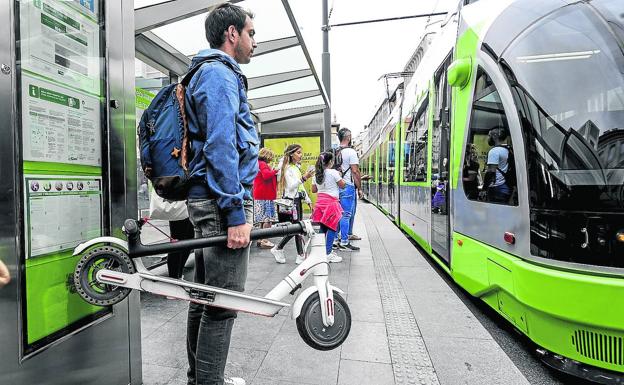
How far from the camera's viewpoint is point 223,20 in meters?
1.86

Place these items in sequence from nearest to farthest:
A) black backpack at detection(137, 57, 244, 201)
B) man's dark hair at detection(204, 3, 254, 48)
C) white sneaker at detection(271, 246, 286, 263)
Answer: black backpack at detection(137, 57, 244, 201) < man's dark hair at detection(204, 3, 254, 48) < white sneaker at detection(271, 246, 286, 263)

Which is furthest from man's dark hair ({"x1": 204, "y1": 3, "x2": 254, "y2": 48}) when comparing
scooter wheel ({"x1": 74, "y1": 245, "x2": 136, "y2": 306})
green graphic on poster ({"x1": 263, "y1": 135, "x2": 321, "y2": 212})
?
green graphic on poster ({"x1": 263, "y1": 135, "x2": 321, "y2": 212})

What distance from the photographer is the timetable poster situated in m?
1.56

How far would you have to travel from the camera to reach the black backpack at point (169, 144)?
166 centimetres

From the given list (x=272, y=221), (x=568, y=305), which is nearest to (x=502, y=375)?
(x=568, y=305)

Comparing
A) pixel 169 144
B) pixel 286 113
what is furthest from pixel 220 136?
pixel 286 113

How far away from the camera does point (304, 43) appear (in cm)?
→ 562

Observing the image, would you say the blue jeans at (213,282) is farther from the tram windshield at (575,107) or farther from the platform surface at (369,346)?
the tram windshield at (575,107)

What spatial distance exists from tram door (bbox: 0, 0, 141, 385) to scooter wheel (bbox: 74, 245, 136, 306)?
102 mm

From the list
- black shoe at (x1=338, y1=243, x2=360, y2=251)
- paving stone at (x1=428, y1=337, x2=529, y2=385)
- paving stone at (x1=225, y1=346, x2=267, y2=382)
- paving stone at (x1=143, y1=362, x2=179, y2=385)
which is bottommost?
paving stone at (x1=428, y1=337, x2=529, y2=385)

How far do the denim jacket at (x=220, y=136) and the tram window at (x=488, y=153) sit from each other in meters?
1.97

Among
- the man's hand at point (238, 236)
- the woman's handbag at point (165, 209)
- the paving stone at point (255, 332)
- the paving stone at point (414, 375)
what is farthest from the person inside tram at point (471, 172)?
the woman's handbag at point (165, 209)

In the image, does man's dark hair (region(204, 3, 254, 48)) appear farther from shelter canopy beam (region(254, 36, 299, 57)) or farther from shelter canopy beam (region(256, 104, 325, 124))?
shelter canopy beam (region(256, 104, 325, 124))

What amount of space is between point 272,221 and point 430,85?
3294 millimetres
